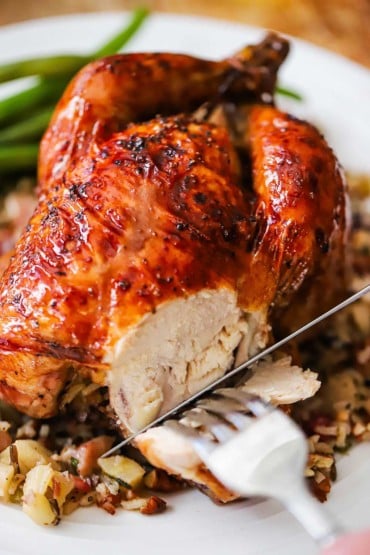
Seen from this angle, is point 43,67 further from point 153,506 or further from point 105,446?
point 153,506

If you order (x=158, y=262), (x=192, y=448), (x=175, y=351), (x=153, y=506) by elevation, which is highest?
(x=158, y=262)

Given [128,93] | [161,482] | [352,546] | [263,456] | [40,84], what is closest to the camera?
[352,546]

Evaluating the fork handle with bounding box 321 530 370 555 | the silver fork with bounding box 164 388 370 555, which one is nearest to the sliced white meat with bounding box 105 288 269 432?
the silver fork with bounding box 164 388 370 555

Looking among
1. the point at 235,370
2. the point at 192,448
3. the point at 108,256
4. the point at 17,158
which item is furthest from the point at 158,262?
the point at 17,158

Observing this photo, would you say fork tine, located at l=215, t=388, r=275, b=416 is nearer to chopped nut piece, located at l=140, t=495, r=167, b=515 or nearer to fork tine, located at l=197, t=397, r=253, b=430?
fork tine, located at l=197, t=397, r=253, b=430

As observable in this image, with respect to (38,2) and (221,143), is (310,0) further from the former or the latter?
(221,143)

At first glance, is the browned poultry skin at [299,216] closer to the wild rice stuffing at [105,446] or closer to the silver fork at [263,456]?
the wild rice stuffing at [105,446]

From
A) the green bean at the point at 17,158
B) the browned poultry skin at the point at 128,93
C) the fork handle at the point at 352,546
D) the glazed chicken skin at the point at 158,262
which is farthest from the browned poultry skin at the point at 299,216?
the green bean at the point at 17,158
